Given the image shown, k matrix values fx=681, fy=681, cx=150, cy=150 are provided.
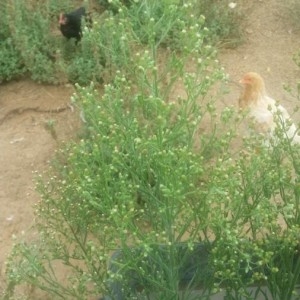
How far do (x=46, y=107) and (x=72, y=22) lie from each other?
61cm

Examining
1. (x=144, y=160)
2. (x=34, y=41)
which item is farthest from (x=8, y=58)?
(x=144, y=160)

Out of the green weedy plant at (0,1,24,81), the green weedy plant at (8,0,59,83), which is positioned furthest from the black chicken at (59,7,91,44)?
the green weedy plant at (0,1,24,81)

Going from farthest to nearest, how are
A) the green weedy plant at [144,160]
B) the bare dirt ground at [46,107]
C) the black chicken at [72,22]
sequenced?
the black chicken at [72,22]
the bare dirt ground at [46,107]
the green weedy plant at [144,160]

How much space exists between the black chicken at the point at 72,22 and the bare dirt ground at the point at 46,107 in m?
0.39

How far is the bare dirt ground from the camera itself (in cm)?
403

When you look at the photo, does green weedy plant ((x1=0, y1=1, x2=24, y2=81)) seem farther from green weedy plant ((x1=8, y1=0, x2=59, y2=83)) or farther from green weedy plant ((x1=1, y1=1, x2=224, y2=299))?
green weedy plant ((x1=1, y1=1, x2=224, y2=299))

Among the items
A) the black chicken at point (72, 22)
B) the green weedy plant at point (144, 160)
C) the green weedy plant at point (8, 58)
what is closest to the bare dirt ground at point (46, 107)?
the green weedy plant at point (8, 58)

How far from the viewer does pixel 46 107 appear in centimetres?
471

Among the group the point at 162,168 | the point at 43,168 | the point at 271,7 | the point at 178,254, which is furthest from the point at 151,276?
the point at 271,7

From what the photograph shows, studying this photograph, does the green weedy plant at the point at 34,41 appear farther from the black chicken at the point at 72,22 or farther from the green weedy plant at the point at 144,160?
the green weedy plant at the point at 144,160

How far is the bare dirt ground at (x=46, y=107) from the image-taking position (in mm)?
4027

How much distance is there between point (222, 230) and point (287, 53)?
3.08m

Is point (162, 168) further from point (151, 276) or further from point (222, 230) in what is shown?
point (151, 276)

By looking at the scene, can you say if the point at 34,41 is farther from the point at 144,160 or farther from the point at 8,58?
the point at 144,160
